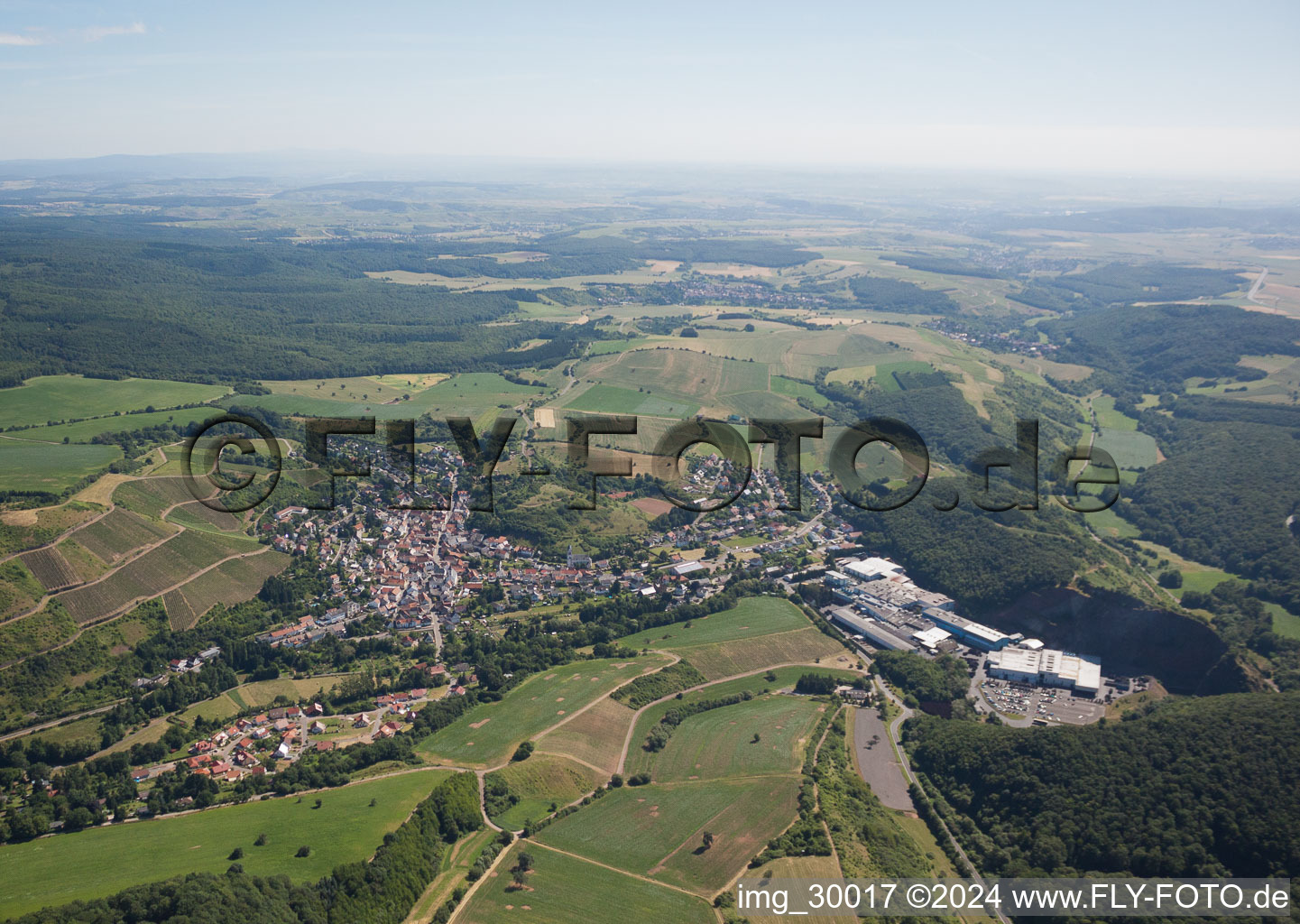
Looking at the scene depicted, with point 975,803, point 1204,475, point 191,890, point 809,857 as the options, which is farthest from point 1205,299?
point 191,890

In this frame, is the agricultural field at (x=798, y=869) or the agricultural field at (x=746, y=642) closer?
the agricultural field at (x=798, y=869)

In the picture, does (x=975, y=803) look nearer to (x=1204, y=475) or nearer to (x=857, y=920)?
(x=857, y=920)

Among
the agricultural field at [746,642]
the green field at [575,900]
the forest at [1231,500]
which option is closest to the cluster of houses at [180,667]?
the agricultural field at [746,642]

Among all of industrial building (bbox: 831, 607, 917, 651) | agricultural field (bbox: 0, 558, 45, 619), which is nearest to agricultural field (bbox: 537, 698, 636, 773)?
industrial building (bbox: 831, 607, 917, 651)

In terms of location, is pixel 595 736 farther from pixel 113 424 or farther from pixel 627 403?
pixel 113 424

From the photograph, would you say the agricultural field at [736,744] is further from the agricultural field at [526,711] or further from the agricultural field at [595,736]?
the agricultural field at [526,711]
